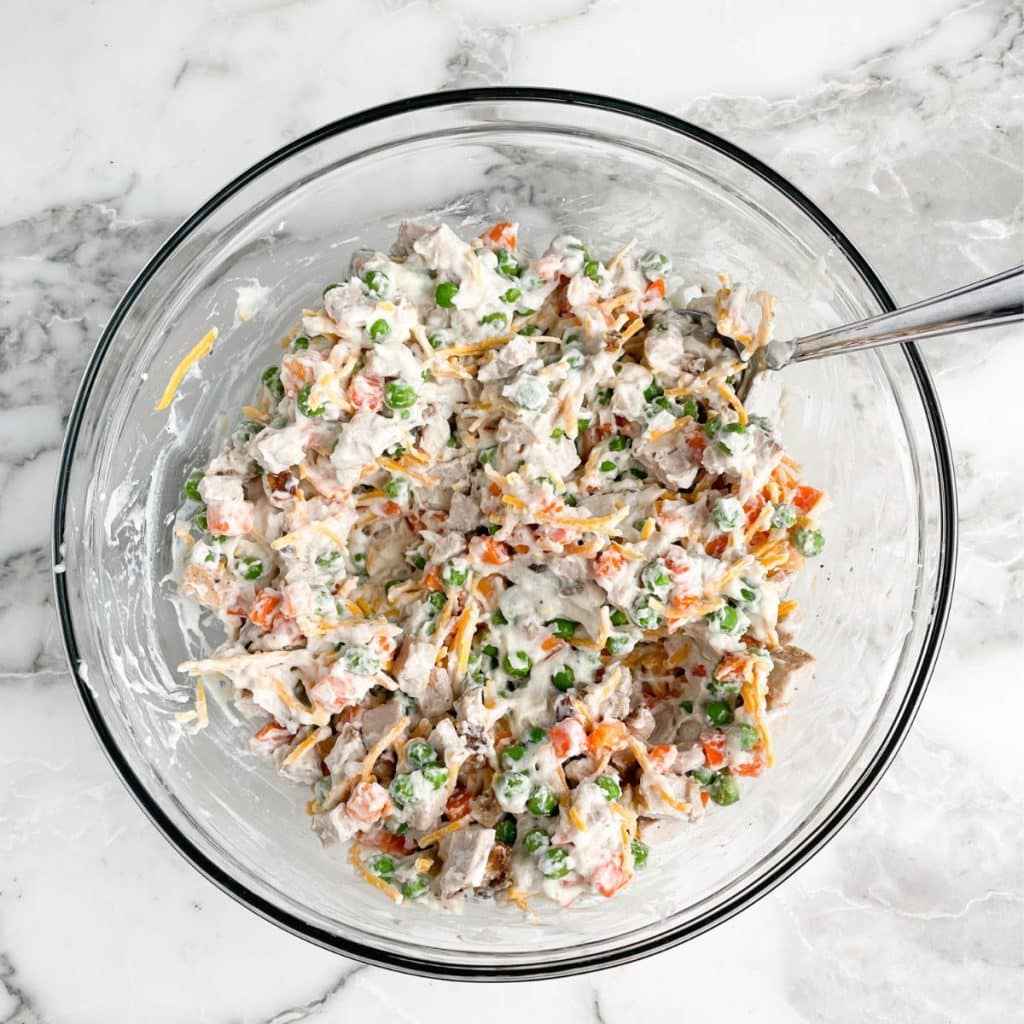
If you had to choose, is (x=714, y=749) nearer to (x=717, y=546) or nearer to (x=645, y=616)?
(x=645, y=616)

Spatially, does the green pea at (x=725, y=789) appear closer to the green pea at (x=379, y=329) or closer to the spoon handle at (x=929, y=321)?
the spoon handle at (x=929, y=321)

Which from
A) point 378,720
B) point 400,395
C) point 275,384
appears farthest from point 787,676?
point 275,384

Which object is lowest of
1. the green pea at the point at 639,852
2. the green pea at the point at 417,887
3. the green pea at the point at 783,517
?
the green pea at the point at 417,887

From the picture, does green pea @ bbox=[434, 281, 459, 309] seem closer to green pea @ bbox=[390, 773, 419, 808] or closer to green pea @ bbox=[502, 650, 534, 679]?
green pea @ bbox=[502, 650, 534, 679]

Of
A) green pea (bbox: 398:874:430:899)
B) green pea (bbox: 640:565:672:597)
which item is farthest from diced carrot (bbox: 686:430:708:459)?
green pea (bbox: 398:874:430:899)

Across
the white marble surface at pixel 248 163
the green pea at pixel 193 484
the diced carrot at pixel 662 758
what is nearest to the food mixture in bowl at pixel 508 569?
the diced carrot at pixel 662 758
